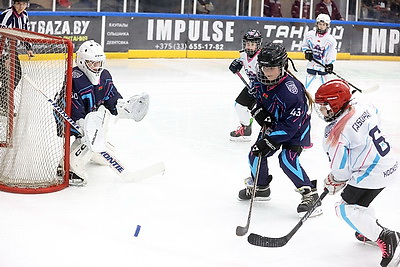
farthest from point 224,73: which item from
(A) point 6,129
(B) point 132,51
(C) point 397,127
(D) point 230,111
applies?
(A) point 6,129

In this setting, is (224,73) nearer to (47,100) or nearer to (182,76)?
(182,76)

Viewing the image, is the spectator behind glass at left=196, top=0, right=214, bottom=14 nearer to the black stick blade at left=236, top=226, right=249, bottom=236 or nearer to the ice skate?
the ice skate

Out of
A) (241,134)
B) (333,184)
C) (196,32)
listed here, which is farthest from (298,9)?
(333,184)

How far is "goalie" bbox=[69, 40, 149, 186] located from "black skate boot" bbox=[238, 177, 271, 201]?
2.68ft

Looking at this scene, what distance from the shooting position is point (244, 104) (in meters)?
5.84

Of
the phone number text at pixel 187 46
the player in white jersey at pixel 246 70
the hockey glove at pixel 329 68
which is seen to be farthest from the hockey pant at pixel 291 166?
the phone number text at pixel 187 46

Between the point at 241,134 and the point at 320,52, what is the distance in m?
1.63

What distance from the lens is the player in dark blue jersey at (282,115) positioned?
4055 mm

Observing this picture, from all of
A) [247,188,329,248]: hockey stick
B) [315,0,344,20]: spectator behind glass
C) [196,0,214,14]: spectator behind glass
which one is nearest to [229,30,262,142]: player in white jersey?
[247,188,329,248]: hockey stick

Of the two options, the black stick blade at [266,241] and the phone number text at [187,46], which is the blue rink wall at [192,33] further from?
the black stick blade at [266,241]

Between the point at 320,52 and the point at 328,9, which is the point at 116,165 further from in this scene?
the point at 328,9

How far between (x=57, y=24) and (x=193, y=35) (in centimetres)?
224

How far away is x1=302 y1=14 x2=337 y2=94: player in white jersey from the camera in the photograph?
7285mm

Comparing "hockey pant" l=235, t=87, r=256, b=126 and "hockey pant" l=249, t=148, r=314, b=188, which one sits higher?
"hockey pant" l=235, t=87, r=256, b=126
